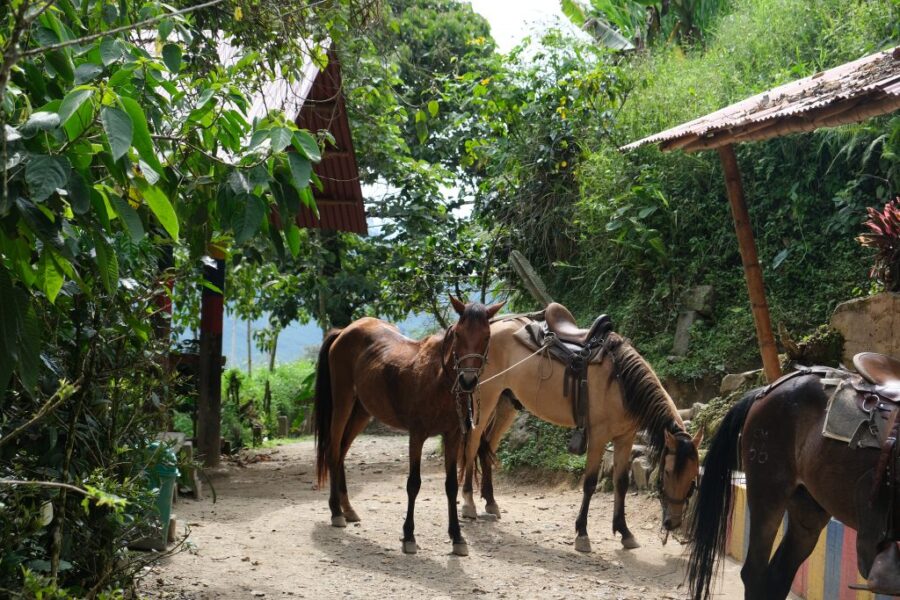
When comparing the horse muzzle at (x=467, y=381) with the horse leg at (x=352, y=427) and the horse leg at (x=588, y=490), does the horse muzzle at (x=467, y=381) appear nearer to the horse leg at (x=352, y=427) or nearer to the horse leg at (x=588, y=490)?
the horse leg at (x=588, y=490)

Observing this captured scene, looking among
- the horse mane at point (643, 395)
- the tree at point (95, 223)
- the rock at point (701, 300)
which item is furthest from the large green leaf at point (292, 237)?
the rock at point (701, 300)

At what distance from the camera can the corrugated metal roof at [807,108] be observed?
493cm

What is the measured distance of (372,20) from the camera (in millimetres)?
6098

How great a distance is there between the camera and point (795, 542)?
4422mm

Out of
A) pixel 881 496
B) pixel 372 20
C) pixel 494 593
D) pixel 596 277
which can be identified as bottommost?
pixel 494 593

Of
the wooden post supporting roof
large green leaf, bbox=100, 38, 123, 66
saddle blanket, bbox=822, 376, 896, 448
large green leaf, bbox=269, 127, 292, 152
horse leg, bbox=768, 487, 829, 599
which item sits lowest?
horse leg, bbox=768, 487, 829, 599

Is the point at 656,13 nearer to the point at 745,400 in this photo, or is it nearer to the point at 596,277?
the point at 596,277

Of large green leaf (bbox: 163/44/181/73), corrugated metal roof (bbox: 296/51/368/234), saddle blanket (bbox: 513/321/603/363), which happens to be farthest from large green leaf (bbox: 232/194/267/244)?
corrugated metal roof (bbox: 296/51/368/234)

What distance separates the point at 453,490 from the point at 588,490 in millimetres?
1147

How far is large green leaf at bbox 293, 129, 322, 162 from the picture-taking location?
118 inches

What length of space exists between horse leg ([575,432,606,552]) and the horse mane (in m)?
0.45

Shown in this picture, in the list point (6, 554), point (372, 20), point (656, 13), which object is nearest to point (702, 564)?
point (6, 554)

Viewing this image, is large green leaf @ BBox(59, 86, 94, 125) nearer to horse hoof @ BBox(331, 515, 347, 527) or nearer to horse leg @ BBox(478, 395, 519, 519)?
horse hoof @ BBox(331, 515, 347, 527)

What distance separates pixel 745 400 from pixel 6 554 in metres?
3.47
